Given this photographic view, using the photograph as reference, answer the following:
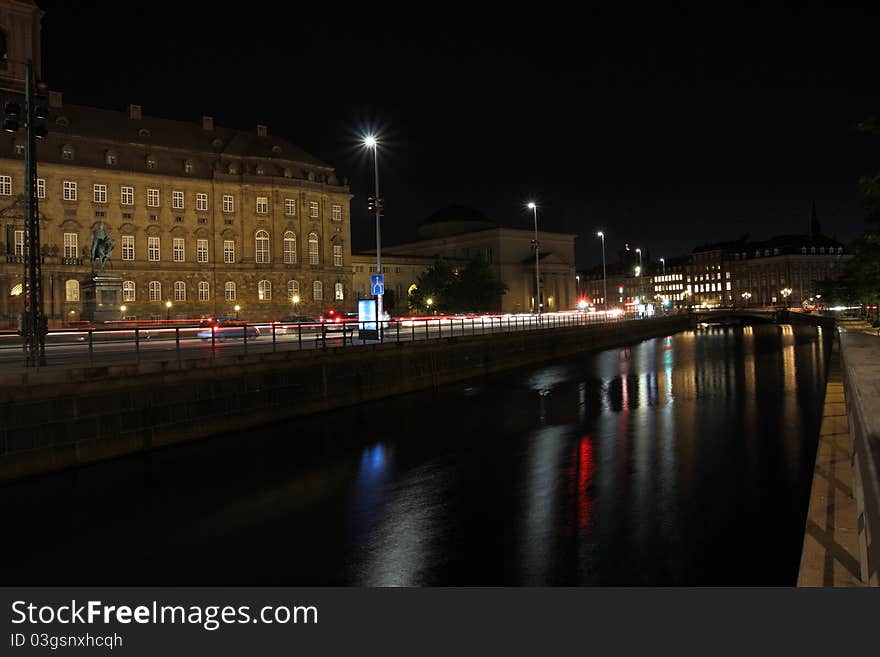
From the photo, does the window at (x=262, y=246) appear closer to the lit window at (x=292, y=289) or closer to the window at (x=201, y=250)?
the lit window at (x=292, y=289)

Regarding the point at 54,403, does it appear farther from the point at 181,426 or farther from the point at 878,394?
the point at 878,394

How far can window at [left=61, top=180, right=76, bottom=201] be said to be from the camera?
3285 inches

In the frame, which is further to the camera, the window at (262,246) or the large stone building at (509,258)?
the large stone building at (509,258)

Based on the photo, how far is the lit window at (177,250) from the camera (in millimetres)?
91250

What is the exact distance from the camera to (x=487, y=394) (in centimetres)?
3506

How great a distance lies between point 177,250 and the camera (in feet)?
300

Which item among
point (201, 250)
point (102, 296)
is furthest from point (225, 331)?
point (201, 250)

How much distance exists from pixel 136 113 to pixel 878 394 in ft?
323

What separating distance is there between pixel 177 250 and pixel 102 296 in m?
51.7

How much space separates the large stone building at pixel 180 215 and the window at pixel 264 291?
143mm

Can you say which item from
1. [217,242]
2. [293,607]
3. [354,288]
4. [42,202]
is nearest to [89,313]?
[293,607]

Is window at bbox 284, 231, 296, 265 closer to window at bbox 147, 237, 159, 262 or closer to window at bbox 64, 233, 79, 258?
window at bbox 147, 237, 159, 262

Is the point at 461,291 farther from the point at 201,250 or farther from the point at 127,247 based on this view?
the point at 127,247

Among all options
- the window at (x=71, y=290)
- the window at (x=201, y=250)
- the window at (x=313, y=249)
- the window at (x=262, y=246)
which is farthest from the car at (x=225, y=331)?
the window at (x=313, y=249)
